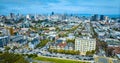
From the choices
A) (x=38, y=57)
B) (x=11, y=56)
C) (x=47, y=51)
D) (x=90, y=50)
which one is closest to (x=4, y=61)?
(x=11, y=56)

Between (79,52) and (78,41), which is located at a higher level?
(78,41)

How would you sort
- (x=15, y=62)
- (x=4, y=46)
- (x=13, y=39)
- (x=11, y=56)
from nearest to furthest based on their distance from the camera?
1. (x=15, y=62)
2. (x=11, y=56)
3. (x=4, y=46)
4. (x=13, y=39)

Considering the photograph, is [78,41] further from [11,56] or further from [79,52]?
[11,56]

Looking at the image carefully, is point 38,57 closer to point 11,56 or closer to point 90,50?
point 11,56

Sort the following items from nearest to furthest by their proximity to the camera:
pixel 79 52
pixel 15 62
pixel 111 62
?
pixel 15 62
pixel 111 62
pixel 79 52

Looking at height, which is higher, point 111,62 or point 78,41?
point 78,41

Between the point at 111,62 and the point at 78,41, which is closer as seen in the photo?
the point at 111,62

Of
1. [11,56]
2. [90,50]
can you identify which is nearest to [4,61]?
[11,56]

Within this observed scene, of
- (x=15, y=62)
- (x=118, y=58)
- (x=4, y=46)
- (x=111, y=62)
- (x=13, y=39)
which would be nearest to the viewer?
(x=15, y=62)

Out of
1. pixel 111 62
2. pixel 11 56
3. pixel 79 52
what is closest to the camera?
pixel 11 56
